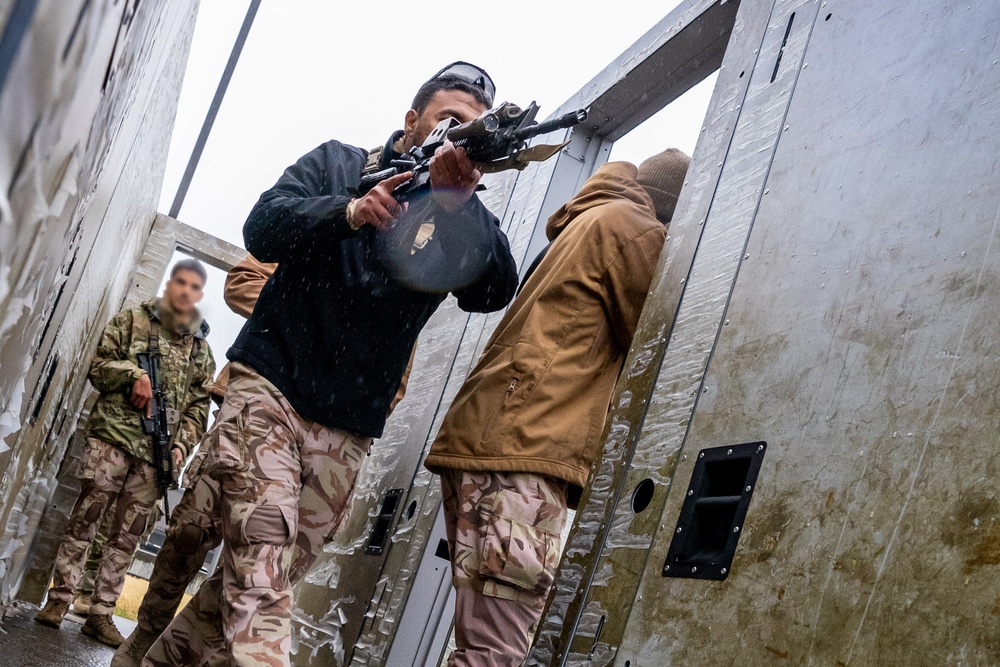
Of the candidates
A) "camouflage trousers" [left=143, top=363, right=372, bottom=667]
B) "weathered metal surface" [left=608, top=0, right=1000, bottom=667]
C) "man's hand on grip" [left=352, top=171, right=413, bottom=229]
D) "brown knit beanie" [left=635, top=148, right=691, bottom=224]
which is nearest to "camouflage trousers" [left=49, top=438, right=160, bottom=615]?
"camouflage trousers" [left=143, top=363, right=372, bottom=667]

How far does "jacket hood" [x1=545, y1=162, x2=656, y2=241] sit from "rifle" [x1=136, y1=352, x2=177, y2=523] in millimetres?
3170

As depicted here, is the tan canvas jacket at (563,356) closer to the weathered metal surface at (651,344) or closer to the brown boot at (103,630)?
the weathered metal surface at (651,344)

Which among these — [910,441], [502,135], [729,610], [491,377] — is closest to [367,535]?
[491,377]

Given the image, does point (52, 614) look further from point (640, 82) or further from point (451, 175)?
point (640, 82)

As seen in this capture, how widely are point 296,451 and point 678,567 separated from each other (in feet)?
3.53

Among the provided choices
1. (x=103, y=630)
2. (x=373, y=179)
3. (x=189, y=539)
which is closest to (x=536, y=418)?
(x=373, y=179)

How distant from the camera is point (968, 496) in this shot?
4.14ft

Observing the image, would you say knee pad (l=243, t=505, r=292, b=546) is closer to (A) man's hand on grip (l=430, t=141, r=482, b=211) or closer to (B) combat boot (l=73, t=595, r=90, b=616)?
(A) man's hand on grip (l=430, t=141, r=482, b=211)

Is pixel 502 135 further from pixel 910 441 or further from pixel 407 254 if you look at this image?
pixel 910 441

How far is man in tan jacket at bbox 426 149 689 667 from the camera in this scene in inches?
80.9

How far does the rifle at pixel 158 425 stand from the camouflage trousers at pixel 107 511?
0.07 meters

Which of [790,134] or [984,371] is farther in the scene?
[790,134]

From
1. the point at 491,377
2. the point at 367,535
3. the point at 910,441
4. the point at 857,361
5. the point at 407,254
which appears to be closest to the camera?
the point at 910,441

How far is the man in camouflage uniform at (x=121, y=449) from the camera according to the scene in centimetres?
446
